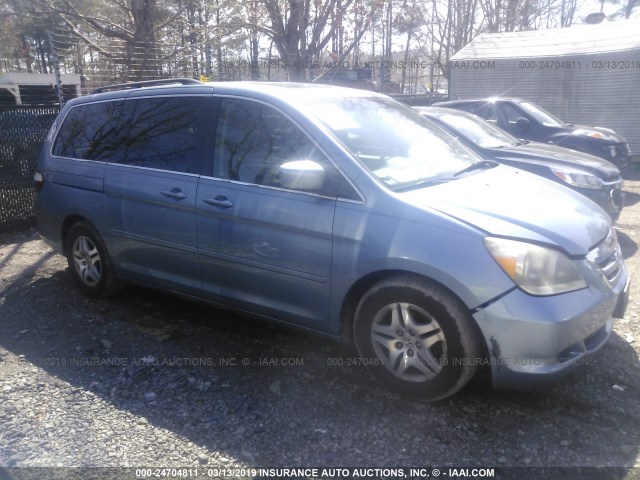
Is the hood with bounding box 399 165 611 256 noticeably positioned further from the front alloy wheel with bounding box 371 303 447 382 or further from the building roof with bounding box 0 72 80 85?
the building roof with bounding box 0 72 80 85

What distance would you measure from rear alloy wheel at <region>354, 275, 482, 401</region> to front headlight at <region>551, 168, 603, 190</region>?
4.25m

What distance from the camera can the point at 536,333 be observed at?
282 centimetres

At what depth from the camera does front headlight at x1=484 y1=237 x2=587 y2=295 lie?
286 centimetres

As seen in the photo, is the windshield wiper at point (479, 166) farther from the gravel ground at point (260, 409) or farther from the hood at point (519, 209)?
the gravel ground at point (260, 409)

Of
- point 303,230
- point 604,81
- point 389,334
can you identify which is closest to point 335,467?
point 389,334

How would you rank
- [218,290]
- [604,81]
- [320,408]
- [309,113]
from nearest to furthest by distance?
[320,408] → [309,113] → [218,290] → [604,81]

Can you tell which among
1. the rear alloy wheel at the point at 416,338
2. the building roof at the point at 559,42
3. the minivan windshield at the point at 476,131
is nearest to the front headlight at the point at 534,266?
the rear alloy wheel at the point at 416,338

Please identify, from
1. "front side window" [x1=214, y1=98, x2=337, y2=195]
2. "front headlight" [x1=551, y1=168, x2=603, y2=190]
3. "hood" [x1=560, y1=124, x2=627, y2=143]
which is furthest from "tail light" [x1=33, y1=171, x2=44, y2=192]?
"hood" [x1=560, y1=124, x2=627, y2=143]

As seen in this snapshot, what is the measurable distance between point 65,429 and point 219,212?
1.58m

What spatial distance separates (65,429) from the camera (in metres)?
3.15

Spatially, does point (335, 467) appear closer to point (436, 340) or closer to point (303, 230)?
point (436, 340)

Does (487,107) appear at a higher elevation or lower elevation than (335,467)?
higher

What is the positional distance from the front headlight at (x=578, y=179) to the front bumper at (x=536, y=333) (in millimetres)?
3866

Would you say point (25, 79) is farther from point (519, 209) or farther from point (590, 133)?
point (519, 209)
